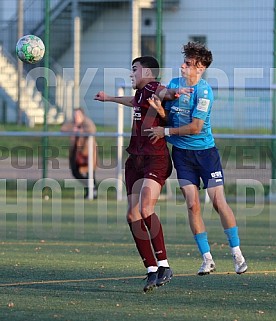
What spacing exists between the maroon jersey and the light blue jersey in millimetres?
202

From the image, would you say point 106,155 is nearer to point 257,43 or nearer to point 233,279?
point 257,43

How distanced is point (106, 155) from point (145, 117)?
46.4ft

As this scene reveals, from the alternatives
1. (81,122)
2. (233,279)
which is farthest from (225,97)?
(233,279)

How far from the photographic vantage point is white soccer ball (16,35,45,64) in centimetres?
995

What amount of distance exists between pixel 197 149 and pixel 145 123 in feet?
2.03

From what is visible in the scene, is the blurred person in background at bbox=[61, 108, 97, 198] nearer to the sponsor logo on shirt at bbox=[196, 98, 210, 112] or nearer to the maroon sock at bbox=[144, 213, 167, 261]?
the sponsor logo on shirt at bbox=[196, 98, 210, 112]

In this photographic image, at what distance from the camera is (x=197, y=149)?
855 cm

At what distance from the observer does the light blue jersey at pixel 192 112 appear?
837cm

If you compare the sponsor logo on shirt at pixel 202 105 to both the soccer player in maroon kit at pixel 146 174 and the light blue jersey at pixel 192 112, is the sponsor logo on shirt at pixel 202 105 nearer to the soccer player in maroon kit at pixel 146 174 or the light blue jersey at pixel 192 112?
the light blue jersey at pixel 192 112

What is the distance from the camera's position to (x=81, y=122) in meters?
18.4

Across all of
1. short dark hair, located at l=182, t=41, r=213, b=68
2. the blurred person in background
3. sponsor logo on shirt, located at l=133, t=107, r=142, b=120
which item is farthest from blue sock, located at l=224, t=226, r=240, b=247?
the blurred person in background

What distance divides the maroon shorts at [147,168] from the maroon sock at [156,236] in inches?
12.6

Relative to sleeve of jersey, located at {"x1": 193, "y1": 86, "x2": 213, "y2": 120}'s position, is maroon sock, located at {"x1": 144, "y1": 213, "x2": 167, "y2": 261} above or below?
below

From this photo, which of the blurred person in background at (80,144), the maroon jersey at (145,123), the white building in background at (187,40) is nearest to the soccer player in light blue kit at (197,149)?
the maroon jersey at (145,123)
